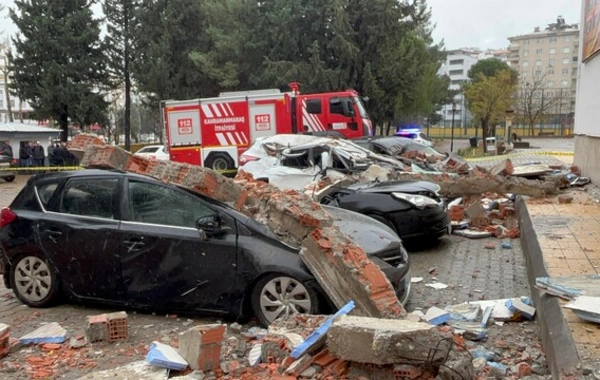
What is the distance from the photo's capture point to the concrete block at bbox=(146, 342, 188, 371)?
159 inches

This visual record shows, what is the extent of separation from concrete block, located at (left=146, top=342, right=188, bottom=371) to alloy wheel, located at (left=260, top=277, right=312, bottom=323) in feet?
3.44

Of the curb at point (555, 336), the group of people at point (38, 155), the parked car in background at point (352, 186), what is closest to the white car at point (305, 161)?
the parked car in background at point (352, 186)

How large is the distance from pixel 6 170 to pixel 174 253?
2065 cm

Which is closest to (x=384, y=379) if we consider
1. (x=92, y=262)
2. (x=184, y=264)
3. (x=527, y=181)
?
(x=184, y=264)

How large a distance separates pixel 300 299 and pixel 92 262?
2.23m

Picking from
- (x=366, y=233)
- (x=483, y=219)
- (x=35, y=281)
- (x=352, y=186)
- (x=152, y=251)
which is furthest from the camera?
(x=483, y=219)

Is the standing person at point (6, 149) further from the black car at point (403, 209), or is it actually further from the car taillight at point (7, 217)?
the black car at point (403, 209)

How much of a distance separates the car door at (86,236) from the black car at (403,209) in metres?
3.66

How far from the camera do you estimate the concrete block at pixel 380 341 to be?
11.0 feet

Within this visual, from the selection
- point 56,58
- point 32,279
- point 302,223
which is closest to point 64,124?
point 56,58

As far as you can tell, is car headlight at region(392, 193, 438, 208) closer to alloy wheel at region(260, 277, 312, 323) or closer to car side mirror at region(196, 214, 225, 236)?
alloy wheel at region(260, 277, 312, 323)

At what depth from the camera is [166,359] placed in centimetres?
405

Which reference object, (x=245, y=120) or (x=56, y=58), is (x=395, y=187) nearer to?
(x=245, y=120)

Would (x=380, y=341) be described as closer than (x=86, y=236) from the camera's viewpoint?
Yes
